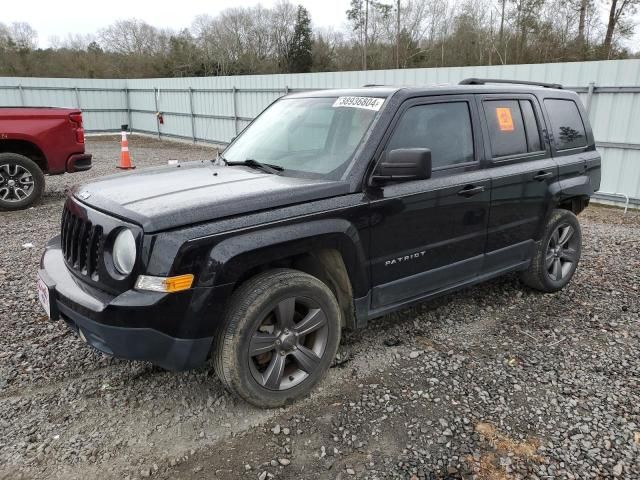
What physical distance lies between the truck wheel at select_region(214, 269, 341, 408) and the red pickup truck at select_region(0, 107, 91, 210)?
6.67 meters

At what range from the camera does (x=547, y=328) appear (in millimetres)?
4164

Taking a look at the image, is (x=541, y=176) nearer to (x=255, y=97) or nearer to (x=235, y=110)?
(x=255, y=97)

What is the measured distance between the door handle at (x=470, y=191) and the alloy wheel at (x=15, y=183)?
23.5 ft

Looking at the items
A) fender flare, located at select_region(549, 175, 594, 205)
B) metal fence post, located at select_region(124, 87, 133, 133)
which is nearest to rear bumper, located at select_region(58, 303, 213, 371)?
fender flare, located at select_region(549, 175, 594, 205)

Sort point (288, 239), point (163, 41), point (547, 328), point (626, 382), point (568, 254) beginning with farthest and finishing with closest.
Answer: point (163, 41) → point (568, 254) → point (547, 328) → point (626, 382) → point (288, 239)

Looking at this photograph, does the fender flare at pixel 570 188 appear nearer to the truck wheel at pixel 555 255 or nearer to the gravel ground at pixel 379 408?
the truck wheel at pixel 555 255

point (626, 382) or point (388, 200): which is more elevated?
point (388, 200)

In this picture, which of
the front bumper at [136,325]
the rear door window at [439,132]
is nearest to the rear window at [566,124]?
the rear door window at [439,132]

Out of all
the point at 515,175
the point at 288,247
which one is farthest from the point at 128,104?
the point at 288,247

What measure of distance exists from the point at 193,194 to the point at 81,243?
73cm

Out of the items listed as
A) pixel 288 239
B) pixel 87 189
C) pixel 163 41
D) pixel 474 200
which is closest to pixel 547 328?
pixel 474 200

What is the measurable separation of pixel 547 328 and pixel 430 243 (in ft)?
4.73

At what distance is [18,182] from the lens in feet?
26.2

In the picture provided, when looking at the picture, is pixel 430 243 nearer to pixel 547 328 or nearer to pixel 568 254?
pixel 547 328
